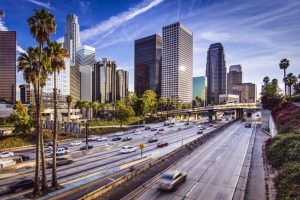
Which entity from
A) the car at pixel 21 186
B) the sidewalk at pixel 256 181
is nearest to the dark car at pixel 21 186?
the car at pixel 21 186

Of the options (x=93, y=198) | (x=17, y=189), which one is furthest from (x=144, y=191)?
(x=17, y=189)

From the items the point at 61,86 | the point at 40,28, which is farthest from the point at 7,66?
the point at 40,28

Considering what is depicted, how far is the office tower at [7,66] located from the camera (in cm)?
17750

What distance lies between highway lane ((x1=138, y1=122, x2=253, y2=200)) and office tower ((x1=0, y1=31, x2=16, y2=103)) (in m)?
188

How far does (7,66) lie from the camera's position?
17888 centimetres

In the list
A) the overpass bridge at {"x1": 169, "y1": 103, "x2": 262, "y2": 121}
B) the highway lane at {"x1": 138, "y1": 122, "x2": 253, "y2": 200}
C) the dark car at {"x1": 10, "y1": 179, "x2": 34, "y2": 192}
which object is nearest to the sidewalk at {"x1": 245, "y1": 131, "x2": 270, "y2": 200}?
the highway lane at {"x1": 138, "y1": 122, "x2": 253, "y2": 200}

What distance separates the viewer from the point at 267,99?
86.8 meters

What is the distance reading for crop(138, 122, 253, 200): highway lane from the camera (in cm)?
1941

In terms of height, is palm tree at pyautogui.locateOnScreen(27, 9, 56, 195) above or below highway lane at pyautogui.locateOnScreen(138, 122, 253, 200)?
above

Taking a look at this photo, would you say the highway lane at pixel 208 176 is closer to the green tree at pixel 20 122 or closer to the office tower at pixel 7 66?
the green tree at pixel 20 122

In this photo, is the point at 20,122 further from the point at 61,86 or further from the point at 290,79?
→ the point at 61,86

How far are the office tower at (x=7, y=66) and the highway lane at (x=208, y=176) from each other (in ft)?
618

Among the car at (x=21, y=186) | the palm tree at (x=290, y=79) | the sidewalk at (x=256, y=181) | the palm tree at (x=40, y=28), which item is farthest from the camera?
the palm tree at (x=290, y=79)

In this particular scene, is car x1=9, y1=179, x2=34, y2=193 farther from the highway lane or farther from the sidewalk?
the sidewalk
